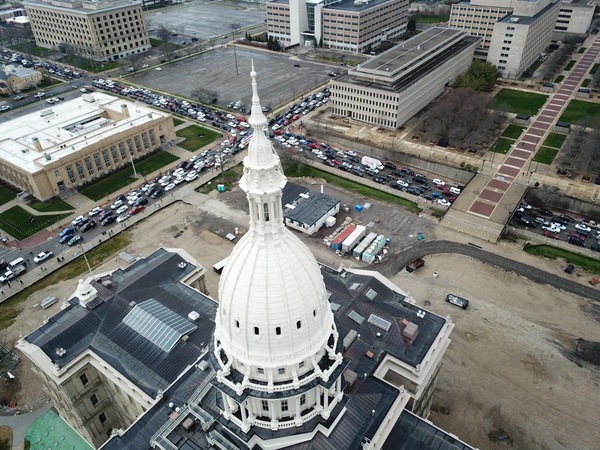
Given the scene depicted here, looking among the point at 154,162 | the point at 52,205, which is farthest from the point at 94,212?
the point at 154,162

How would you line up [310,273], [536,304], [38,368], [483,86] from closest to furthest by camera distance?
[310,273] < [38,368] < [536,304] < [483,86]

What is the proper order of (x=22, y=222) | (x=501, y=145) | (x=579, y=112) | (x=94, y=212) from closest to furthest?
(x=22, y=222) → (x=94, y=212) → (x=501, y=145) → (x=579, y=112)

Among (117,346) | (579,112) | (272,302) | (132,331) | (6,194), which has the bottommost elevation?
(6,194)

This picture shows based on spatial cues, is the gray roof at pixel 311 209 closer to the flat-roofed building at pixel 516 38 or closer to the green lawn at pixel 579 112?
the green lawn at pixel 579 112

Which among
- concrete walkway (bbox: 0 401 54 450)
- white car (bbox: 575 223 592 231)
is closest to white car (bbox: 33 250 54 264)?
concrete walkway (bbox: 0 401 54 450)

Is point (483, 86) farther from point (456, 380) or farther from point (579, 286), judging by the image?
point (456, 380)

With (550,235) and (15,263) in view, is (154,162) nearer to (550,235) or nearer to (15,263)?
(15,263)

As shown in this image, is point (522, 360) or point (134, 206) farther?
point (134, 206)

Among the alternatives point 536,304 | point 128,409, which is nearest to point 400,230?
point 536,304
